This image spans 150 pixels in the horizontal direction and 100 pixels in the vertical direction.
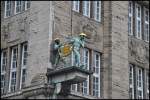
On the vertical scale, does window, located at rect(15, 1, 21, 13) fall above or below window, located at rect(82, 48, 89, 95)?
above

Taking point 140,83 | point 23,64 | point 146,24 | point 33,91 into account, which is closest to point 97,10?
point 146,24

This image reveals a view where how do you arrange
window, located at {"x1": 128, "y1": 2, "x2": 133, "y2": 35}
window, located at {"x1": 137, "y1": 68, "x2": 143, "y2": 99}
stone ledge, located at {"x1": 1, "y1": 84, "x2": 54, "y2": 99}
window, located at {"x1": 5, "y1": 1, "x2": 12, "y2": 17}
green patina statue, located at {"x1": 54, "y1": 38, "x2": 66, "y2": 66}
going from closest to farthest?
stone ledge, located at {"x1": 1, "y1": 84, "x2": 54, "y2": 99}, green patina statue, located at {"x1": 54, "y1": 38, "x2": 66, "y2": 66}, window, located at {"x1": 5, "y1": 1, "x2": 12, "y2": 17}, window, located at {"x1": 137, "y1": 68, "x2": 143, "y2": 99}, window, located at {"x1": 128, "y1": 2, "x2": 133, "y2": 35}

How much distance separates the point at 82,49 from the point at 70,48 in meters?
2.17

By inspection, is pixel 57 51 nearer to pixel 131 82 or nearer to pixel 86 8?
pixel 86 8

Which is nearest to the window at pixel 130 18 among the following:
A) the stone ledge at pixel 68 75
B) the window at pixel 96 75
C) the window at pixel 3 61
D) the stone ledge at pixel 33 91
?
the window at pixel 96 75

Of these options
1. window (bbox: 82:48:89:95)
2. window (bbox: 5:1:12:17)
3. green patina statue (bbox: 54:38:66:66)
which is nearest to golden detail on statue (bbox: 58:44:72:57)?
green patina statue (bbox: 54:38:66:66)

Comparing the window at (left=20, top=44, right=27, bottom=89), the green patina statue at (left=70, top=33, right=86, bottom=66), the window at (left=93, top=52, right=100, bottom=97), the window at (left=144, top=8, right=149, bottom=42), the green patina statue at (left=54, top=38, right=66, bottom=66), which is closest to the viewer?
the green patina statue at (left=70, top=33, right=86, bottom=66)

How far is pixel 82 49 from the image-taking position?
23.3 m

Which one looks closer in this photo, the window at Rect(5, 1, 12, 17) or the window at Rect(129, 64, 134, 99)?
the window at Rect(5, 1, 12, 17)

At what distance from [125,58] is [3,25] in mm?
6048

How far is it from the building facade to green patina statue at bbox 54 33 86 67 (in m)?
0.28

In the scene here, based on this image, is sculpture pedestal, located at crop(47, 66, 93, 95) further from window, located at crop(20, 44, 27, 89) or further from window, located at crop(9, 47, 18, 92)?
window, located at crop(9, 47, 18, 92)

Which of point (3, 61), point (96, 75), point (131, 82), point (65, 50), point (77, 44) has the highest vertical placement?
point (77, 44)

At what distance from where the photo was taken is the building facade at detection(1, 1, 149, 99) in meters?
22.0
